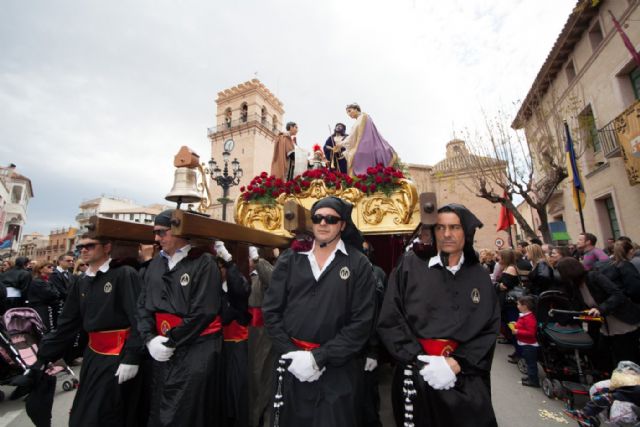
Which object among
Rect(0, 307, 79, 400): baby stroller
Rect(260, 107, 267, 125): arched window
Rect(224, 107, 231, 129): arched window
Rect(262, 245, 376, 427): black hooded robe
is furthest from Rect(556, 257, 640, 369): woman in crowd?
Rect(224, 107, 231, 129): arched window

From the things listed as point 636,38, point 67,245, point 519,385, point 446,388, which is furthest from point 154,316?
point 67,245

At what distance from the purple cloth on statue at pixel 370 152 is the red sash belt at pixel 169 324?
9.87ft

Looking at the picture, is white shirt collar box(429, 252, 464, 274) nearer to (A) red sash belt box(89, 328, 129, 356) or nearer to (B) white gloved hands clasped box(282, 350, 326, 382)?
(B) white gloved hands clasped box(282, 350, 326, 382)

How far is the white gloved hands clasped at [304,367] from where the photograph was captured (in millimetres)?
2080

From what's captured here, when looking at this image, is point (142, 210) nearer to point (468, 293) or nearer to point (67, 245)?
point (67, 245)

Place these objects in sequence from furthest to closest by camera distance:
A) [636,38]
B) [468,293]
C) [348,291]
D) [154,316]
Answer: [636,38] → [154,316] → [348,291] → [468,293]

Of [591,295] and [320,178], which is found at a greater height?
[320,178]

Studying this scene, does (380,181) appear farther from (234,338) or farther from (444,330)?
(234,338)

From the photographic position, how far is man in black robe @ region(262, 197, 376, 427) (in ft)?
6.91

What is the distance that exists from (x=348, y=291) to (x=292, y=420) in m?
0.95

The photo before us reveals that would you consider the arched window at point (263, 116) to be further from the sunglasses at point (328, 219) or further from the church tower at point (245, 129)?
the sunglasses at point (328, 219)

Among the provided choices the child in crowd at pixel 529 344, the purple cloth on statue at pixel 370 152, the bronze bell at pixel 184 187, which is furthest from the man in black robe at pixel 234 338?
the child in crowd at pixel 529 344

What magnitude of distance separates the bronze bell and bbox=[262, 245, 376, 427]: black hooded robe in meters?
1.90

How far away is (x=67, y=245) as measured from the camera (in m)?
58.8
